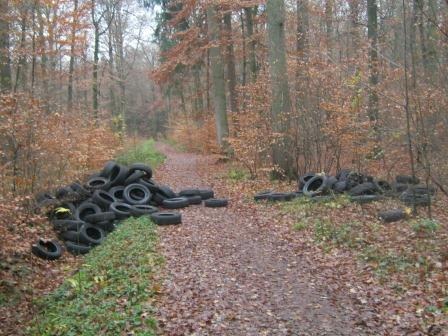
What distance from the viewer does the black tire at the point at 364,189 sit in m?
11.6

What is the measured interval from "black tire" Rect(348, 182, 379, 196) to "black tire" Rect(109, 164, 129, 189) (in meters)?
6.29

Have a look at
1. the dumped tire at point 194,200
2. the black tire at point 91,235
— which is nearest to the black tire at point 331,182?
the dumped tire at point 194,200

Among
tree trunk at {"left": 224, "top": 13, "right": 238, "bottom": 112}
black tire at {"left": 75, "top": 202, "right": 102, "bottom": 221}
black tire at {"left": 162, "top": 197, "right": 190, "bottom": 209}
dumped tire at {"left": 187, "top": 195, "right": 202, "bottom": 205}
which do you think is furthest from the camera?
tree trunk at {"left": 224, "top": 13, "right": 238, "bottom": 112}

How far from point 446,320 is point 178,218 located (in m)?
6.47

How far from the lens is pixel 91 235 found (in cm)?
1146

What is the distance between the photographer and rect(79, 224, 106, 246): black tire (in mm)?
10875

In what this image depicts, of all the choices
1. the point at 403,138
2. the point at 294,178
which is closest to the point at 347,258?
the point at 403,138

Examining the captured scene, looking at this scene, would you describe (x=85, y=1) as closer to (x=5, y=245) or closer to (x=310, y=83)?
(x=310, y=83)

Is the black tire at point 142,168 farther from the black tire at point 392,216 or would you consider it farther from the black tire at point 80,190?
the black tire at point 392,216

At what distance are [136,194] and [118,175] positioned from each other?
780mm

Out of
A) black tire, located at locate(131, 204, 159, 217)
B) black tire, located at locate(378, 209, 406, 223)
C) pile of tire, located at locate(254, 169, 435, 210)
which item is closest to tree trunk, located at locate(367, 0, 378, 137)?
pile of tire, located at locate(254, 169, 435, 210)

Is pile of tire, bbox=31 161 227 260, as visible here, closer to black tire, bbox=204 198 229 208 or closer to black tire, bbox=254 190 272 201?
black tire, bbox=204 198 229 208

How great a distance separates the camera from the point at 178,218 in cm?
1081

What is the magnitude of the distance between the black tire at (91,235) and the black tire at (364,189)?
630 centimetres
